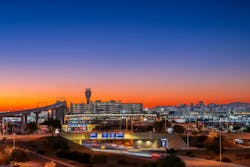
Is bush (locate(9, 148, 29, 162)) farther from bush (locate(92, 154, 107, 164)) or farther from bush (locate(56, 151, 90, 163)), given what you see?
bush (locate(56, 151, 90, 163))

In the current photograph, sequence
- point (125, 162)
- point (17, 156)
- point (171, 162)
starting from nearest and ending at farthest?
1. point (171, 162)
2. point (17, 156)
3. point (125, 162)

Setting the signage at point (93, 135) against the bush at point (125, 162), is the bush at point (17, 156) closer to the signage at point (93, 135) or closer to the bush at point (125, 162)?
the bush at point (125, 162)

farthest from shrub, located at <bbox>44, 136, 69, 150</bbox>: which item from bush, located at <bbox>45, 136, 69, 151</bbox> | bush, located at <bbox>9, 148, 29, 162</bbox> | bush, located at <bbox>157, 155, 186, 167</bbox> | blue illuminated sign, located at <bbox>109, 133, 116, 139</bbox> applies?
bush, located at <bbox>157, 155, 186, 167</bbox>

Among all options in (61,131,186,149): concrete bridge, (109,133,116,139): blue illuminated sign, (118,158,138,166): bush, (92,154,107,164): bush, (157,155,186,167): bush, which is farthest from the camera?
(109,133,116,139): blue illuminated sign

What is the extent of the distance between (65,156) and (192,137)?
38004mm

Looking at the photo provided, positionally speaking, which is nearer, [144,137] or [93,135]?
[93,135]

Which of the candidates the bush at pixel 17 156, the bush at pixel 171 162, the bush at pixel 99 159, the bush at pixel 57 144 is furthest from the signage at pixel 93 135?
the bush at pixel 171 162

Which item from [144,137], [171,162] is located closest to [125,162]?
[171,162]

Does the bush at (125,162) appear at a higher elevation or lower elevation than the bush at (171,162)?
lower

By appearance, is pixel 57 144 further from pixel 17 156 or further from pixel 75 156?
pixel 17 156

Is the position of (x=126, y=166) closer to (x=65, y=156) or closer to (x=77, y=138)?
(x=65, y=156)

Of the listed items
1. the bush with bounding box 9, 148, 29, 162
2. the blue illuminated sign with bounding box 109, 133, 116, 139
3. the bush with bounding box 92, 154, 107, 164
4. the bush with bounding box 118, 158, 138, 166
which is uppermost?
the bush with bounding box 9, 148, 29, 162

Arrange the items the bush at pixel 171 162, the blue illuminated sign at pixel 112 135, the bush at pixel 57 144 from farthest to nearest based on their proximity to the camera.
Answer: the blue illuminated sign at pixel 112 135 < the bush at pixel 57 144 < the bush at pixel 171 162

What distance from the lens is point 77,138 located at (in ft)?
258
